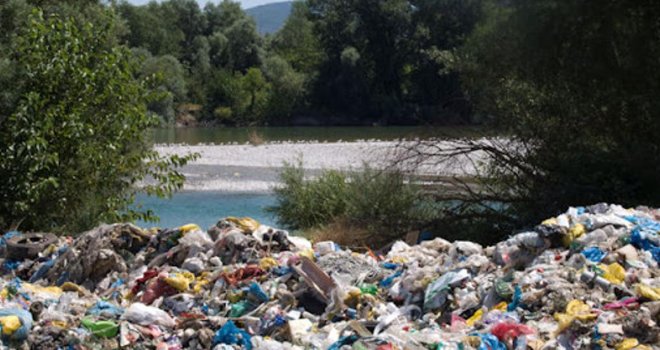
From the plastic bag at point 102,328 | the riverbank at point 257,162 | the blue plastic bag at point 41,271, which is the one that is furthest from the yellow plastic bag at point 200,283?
the riverbank at point 257,162

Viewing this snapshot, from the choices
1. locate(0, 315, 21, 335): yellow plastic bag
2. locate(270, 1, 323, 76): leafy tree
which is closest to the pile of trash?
locate(0, 315, 21, 335): yellow plastic bag

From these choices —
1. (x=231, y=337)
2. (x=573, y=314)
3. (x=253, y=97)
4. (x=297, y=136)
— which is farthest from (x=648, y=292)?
(x=253, y=97)

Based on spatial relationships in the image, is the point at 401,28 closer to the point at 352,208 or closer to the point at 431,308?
the point at 352,208

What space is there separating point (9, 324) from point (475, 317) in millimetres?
3777

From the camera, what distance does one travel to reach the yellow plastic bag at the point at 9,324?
7.07 meters

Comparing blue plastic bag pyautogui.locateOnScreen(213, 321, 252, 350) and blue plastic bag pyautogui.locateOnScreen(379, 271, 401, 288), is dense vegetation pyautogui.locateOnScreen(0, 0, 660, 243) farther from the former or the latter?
blue plastic bag pyautogui.locateOnScreen(213, 321, 252, 350)

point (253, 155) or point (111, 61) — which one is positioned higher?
point (111, 61)

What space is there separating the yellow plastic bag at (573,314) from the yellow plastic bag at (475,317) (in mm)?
A: 720

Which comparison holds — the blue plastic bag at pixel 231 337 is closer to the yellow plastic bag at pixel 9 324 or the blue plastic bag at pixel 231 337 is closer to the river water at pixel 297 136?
the yellow plastic bag at pixel 9 324

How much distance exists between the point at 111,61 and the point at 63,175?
71.6 inches

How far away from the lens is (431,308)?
8.20 meters

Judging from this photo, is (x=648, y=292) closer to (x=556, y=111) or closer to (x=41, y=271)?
(x=41, y=271)

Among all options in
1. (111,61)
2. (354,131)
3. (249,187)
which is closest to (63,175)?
(111,61)

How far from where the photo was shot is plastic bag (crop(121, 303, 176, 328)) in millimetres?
7758
